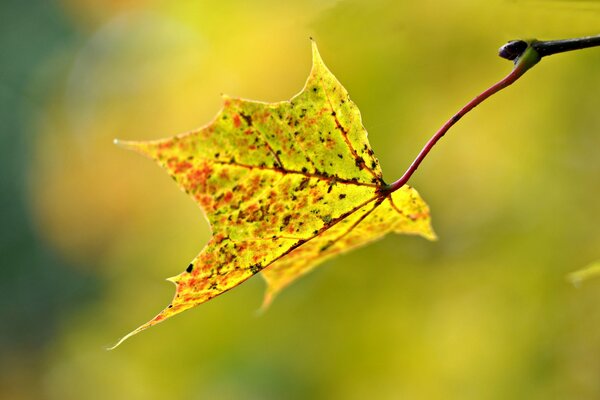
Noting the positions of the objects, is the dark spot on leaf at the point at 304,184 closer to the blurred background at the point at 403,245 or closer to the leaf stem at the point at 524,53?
the leaf stem at the point at 524,53

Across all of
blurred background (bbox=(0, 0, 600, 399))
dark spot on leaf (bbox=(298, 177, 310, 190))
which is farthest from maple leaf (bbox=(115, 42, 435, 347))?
blurred background (bbox=(0, 0, 600, 399))

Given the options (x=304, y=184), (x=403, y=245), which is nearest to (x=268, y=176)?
(x=304, y=184)

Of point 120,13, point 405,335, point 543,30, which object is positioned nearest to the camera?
point 543,30

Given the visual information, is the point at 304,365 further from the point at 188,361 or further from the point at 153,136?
the point at 153,136

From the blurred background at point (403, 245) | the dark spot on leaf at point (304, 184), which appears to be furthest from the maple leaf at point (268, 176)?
the blurred background at point (403, 245)

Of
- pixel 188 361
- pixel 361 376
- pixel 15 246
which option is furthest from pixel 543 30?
pixel 15 246

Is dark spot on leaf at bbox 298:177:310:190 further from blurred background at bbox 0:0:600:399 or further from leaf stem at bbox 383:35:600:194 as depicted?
blurred background at bbox 0:0:600:399

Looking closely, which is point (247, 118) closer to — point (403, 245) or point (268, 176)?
point (268, 176)
